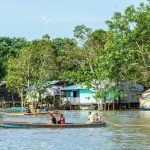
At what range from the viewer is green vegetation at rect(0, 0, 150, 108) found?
48156mm

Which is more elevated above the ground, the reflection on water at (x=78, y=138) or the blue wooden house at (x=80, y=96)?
the blue wooden house at (x=80, y=96)

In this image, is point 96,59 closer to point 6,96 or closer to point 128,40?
point 128,40

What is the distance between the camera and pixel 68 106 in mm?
75562

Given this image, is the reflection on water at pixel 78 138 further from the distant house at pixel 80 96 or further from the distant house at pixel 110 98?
the distant house at pixel 80 96

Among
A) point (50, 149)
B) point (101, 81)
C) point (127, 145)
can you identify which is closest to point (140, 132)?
point (127, 145)

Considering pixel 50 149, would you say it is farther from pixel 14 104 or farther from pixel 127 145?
pixel 14 104

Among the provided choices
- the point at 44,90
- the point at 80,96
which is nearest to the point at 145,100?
the point at 80,96

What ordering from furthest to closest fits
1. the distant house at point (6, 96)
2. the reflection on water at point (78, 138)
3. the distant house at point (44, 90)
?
the distant house at point (6, 96) → the distant house at point (44, 90) → the reflection on water at point (78, 138)

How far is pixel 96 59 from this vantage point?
6800 centimetres

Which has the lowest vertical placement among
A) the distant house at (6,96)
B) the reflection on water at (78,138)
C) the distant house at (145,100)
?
the reflection on water at (78,138)

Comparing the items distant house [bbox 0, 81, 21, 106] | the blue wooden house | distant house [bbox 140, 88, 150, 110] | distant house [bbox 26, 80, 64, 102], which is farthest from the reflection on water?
distant house [bbox 0, 81, 21, 106]

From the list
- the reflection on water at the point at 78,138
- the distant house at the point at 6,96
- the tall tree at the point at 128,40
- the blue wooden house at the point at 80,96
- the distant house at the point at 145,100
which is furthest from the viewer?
the distant house at the point at 6,96

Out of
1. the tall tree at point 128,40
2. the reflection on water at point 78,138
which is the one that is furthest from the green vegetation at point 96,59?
the reflection on water at point 78,138

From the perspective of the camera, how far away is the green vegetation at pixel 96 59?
48156 mm
